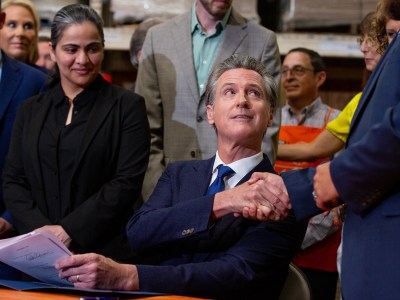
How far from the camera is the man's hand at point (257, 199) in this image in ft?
6.99

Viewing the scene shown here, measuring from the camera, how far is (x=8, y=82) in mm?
3350

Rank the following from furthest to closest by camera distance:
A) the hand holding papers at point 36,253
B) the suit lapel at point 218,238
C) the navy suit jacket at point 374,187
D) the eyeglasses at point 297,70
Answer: the eyeglasses at point 297,70 < the suit lapel at point 218,238 < the hand holding papers at point 36,253 < the navy suit jacket at point 374,187

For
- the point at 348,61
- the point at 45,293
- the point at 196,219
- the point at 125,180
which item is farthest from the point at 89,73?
the point at 348,61

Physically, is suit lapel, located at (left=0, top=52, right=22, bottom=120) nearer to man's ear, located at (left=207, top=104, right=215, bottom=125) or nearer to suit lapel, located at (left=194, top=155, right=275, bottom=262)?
man's ear, located at (left=207, top=104, right=215, bottom=125)

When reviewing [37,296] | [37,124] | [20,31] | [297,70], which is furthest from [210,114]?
[20,31]

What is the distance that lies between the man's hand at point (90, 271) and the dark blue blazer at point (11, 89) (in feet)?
4.28

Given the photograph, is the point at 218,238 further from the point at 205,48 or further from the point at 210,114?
the point at 205,48

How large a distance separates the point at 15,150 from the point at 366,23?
1.58 m

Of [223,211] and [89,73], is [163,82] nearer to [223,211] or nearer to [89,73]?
[89,73]

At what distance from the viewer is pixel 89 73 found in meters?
3.02

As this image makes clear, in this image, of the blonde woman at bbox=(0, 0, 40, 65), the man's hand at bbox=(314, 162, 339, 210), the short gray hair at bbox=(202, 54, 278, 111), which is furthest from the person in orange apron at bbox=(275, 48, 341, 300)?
the man's hand at bbox=(314, 162, 339, 210)

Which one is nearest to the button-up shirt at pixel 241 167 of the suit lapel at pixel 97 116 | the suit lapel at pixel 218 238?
the suit lapel at pixel 218 238

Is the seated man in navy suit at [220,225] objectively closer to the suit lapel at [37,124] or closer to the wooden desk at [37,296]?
the wooden desk at [37,296]

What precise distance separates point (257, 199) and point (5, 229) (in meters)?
1.30
